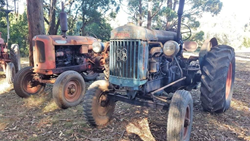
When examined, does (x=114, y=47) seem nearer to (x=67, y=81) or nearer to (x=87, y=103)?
(x=87, y=103)

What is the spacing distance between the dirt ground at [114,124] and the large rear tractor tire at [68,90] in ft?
0.56

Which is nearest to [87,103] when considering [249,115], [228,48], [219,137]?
[219,137]

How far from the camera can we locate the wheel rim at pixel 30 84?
5.20 metres

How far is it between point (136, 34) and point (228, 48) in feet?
7.73

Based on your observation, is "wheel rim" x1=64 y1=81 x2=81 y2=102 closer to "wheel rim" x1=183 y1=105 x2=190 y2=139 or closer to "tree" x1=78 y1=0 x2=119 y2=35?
"wheel rim" x1=183 y1=105 x2=190 y2=139

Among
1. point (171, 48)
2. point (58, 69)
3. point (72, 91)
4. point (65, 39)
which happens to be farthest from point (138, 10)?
point (171, 48)

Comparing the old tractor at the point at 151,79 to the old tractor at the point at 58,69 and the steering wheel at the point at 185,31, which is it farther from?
the old tractor at the point at 58,69

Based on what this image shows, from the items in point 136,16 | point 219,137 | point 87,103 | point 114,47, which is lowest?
point 219,137

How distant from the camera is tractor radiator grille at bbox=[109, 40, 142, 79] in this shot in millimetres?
2875

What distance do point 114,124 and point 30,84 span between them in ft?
9.73

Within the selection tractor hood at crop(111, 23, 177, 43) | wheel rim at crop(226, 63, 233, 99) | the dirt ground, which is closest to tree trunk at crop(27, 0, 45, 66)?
the dirt ground

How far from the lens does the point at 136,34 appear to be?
2842 millimetres

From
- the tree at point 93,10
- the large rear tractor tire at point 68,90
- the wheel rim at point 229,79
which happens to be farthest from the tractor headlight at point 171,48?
the tree at point 93,10

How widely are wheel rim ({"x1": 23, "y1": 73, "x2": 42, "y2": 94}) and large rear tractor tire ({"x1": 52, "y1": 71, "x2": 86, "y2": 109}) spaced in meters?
1.36
